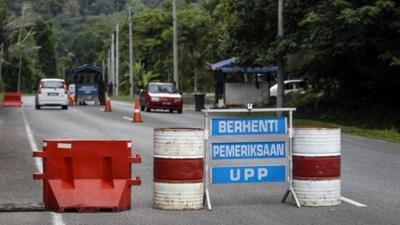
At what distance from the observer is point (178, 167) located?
956 centimetres

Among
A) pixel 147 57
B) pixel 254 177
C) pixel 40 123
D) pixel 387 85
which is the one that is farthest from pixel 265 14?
pixel 147 57

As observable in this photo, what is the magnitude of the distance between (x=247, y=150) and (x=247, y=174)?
0.33 metres

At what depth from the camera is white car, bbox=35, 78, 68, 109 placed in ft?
133

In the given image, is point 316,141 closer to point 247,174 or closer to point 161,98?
point 247,174

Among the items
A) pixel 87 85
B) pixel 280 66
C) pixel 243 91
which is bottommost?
pixel 243 91

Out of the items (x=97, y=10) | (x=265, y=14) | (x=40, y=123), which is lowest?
(x=40, y=123)

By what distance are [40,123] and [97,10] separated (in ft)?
450

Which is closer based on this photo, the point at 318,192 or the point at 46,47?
the point at 318,192

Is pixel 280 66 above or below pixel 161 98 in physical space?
above

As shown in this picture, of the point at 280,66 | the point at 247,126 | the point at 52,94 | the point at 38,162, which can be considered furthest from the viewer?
the point at 52,94

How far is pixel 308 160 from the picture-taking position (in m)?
9.95

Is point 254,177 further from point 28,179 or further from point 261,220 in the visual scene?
point 28,179

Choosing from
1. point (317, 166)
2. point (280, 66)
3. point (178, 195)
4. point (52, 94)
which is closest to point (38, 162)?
point (178, 195)

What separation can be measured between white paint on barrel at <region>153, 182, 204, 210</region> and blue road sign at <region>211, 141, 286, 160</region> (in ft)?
1.92
